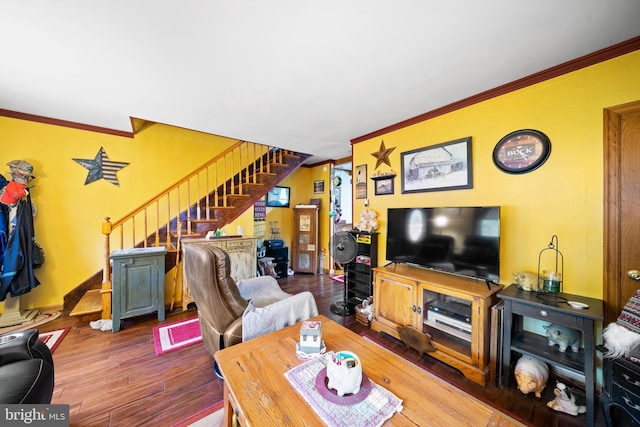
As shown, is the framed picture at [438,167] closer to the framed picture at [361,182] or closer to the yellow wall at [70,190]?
Result: the framed picture at [361,182]

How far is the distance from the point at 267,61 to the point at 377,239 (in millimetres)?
2287

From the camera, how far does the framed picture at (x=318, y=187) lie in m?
5.06

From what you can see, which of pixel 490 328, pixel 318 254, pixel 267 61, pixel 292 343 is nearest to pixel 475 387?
pixel 490 328

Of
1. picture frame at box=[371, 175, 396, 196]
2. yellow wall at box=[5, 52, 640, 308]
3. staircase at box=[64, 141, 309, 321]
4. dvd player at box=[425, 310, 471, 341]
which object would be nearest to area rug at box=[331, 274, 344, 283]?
yellow wall at box=[5, 52, 640, 308]

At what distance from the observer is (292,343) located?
1.35m

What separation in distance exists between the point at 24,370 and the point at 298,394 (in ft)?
4.47

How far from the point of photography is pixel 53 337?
2188 mm

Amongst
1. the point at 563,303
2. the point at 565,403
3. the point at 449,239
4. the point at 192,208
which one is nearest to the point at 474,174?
the point at 449,239

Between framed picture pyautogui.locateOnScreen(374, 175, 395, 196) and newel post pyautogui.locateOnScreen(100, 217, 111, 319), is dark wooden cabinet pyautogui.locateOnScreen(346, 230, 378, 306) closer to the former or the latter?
A: framed picture pyautogui.locateOnScreen(374, 175, 395, 196)

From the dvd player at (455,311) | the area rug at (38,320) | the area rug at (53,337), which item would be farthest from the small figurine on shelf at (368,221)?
the area rug at (38,320)

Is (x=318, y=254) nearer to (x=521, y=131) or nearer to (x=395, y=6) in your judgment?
(x=521, y=131)

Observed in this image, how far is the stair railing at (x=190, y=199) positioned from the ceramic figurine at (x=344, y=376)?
114 inches

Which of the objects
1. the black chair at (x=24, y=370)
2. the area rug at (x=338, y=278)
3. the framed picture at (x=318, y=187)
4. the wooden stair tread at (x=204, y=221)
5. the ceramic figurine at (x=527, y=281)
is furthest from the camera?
the framed picture at (x=318, y=187)

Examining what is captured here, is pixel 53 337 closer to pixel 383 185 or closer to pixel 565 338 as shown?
pixel 383 185
